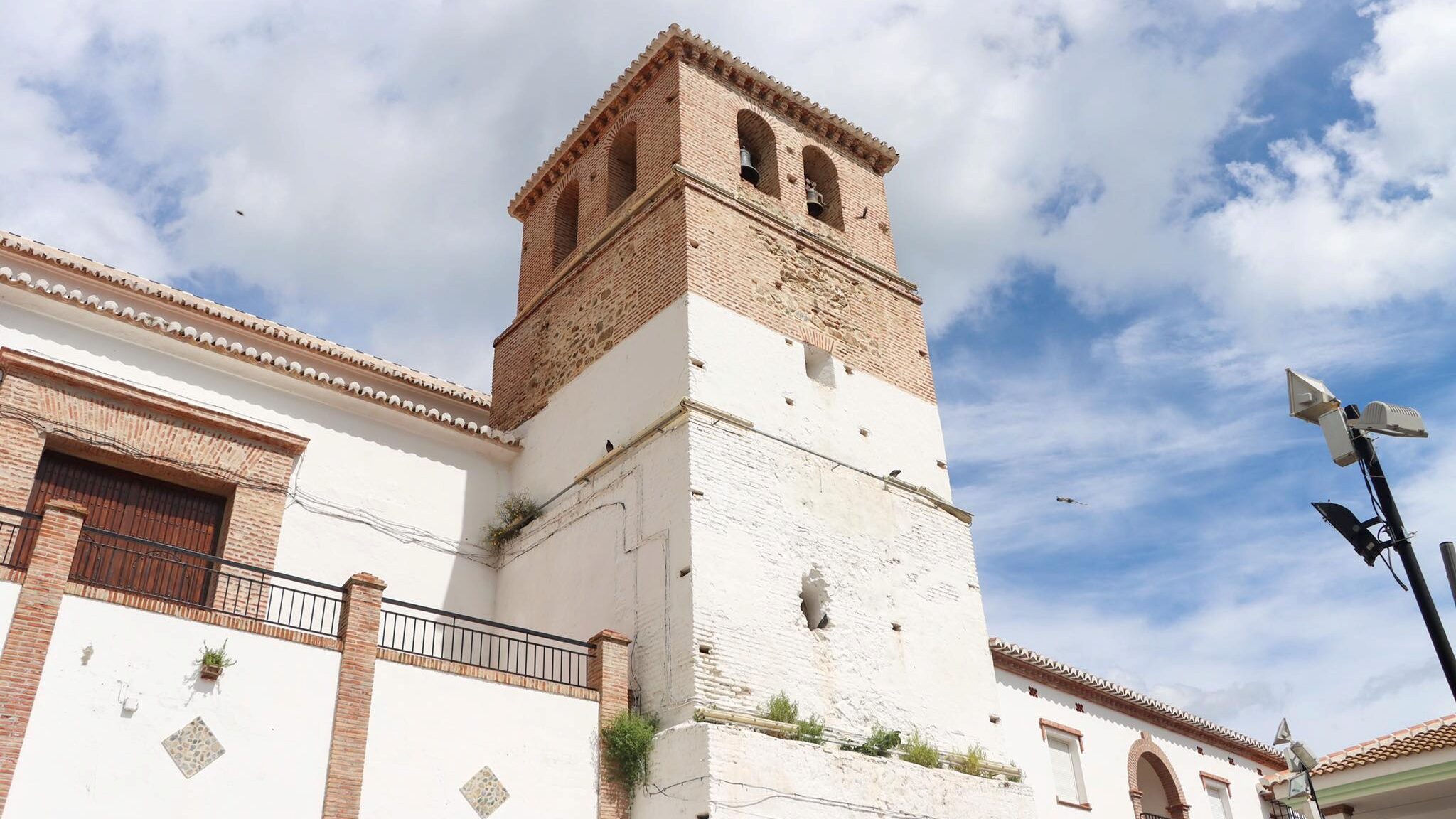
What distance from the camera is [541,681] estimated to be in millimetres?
9305

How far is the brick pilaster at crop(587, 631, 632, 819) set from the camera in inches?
361

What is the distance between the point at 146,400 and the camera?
10.3 m

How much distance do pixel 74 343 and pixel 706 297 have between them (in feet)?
19.6

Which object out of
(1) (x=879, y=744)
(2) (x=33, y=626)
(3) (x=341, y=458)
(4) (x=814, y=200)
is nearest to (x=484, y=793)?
(2) (x=33, y=626)

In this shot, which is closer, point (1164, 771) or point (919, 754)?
point (919, 754)

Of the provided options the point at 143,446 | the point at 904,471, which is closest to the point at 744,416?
the point at 904,471

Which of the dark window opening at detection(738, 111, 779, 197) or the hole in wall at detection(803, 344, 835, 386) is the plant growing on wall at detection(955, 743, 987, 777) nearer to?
the hole in wall at detection(803, 344, 835, 386)

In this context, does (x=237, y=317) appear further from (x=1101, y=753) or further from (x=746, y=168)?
(x=1101, y=753)

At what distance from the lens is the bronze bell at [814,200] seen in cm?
1458

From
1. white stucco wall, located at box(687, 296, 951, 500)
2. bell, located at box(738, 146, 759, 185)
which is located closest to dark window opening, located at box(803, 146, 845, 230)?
bell, located at box(738, 146, 759, 185)

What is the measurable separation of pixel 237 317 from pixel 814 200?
7.25 meters

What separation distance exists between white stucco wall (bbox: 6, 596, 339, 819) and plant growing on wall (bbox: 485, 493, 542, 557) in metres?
4.04

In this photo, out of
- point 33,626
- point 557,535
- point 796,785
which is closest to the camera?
point 33,626

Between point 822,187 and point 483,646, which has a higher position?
point 822,187
